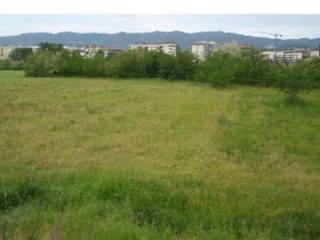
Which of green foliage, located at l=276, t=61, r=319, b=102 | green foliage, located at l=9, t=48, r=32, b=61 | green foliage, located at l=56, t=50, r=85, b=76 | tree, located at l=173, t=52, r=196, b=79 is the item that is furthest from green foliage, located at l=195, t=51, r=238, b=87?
green foliage, located at l=9, t=48, r=32, b=61

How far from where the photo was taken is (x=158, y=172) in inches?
311

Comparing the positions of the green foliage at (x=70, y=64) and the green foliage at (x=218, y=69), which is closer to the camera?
the green foliage at (x=218, y=69)

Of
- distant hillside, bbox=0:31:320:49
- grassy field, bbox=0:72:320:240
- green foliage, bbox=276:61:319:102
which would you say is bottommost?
grassy field, bbox=0:72:320:240

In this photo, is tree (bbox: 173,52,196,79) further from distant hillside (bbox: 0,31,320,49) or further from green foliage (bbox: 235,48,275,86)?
distant hillside (bbox: 0,31,320,49)

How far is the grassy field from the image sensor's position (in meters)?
5.20

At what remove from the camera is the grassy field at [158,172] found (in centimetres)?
520

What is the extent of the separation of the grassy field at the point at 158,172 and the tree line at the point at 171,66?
1046 cm

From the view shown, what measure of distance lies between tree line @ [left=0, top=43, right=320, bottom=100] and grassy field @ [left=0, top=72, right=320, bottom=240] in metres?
10.5

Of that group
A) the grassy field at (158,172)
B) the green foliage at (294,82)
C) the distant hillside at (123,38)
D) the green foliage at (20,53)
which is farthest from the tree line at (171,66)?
the distant hillside at (123,38)

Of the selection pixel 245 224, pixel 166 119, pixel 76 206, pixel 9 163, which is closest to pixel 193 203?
pixel 245 224

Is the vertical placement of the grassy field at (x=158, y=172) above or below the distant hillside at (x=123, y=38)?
below

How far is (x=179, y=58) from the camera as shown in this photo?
30.4m

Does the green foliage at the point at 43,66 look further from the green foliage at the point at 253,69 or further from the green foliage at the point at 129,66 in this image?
the green foliage at the point at 253,69

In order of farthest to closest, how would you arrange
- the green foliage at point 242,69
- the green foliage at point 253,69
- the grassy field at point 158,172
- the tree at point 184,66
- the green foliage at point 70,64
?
the green foliage at point 70,64, the tree at point 184,66, the green foliage at point 253,69, the green foliage at point 242,69, the grassy field at point 158,172
